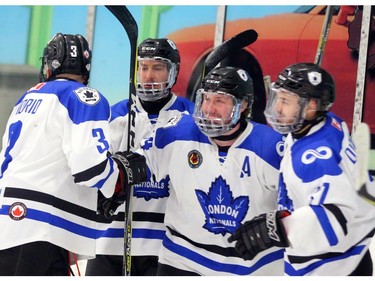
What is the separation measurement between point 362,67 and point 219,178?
9.37 feet

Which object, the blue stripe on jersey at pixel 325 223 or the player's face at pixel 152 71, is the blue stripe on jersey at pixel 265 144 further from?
the player's face at pixel 152 71

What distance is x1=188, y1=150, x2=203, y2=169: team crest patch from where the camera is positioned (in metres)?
2.49

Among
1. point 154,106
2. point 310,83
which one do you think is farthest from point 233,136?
point 154,106

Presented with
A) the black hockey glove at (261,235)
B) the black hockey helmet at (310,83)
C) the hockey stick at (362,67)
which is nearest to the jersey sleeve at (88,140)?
the black hockey glove at (261,235)

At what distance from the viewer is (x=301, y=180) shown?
6.91 feet

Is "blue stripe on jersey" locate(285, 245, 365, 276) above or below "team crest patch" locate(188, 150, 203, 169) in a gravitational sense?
below

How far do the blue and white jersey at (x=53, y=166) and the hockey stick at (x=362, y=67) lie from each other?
9.77ft

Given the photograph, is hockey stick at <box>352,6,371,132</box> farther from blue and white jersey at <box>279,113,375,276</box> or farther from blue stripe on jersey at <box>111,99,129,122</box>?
blue and white jersey at <box>279,113,375,276</box>

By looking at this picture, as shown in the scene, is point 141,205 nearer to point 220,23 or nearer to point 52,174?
point 52,174

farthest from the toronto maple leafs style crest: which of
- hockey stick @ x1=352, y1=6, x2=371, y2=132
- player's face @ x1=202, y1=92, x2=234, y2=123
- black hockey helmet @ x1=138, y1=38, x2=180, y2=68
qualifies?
hockey stick @ x1=352, y1=6, x2=371, y2=132

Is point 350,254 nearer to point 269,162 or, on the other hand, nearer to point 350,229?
point 350,229

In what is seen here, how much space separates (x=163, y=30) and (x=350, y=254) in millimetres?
3778

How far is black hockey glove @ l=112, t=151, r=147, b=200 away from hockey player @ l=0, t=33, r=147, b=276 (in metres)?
0.04

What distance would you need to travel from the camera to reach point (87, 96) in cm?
238
